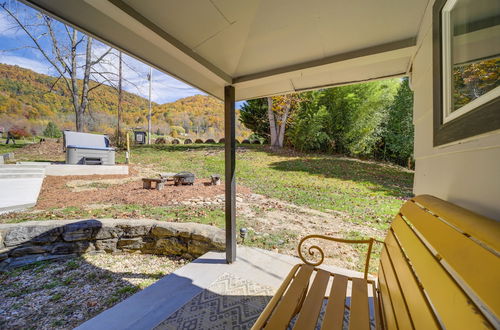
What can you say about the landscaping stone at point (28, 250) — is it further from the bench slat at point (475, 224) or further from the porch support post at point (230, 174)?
the bench slat at point (475, 224)

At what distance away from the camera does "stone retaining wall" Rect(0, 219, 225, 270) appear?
279 centimetres

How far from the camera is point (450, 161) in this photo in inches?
38.7

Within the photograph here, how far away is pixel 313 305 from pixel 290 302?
13 cm

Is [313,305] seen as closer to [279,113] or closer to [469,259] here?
[469,259]

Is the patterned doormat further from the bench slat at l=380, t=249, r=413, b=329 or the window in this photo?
the window

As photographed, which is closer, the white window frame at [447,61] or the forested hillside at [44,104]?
the white window frame at [447,61]

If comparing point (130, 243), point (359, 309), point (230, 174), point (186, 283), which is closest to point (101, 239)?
point (130, 243)

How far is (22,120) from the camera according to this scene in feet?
32.2

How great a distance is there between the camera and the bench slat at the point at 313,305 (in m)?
0.99

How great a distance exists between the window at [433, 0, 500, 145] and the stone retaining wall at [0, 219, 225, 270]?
261 centimetres

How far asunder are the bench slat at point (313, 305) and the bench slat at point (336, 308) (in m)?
0.05

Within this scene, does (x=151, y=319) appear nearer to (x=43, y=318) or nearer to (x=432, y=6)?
(x=43, y=318)

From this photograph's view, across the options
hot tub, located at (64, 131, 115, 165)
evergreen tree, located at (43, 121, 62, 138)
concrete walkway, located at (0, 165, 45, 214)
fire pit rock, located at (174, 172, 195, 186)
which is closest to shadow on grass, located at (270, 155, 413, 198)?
fire pit rock, located at (174, 172, 195, 186)

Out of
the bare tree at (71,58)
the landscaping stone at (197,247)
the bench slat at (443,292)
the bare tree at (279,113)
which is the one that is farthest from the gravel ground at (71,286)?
the bare tree at (279,113)
